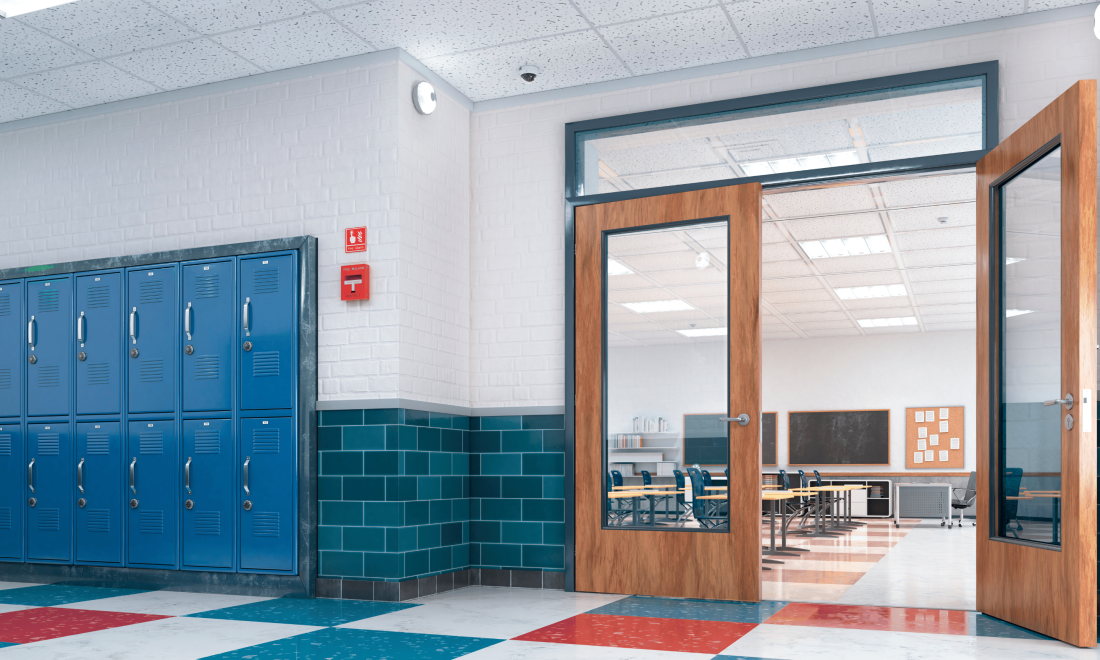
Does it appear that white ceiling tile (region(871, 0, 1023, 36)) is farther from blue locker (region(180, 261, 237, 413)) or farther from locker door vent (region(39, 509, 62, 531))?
locker door vent (region(39, 509, 62, 531))

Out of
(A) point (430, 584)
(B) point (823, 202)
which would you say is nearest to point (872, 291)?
(B) point (823, 202)

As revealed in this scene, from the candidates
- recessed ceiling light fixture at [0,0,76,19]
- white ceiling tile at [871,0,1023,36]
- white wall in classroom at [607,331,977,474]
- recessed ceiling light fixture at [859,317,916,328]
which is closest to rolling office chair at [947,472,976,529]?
white wall in classroom at [607,331,977,474]

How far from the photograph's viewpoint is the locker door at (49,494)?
6074 mm

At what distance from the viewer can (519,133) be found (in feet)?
20.3

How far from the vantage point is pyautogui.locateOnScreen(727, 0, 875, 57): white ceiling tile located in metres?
4.95

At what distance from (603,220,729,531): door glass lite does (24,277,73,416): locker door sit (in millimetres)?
3446

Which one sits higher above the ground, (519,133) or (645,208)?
(519,133)

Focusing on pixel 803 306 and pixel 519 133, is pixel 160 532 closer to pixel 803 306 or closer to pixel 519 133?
pixel 519 133

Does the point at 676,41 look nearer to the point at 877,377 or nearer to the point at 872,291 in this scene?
the point at 872,291

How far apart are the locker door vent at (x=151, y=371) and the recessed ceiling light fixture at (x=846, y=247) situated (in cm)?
644

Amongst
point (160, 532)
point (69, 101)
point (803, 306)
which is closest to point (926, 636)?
point (160, 532)

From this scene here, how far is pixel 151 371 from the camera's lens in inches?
233

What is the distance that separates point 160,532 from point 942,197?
21.9 feet

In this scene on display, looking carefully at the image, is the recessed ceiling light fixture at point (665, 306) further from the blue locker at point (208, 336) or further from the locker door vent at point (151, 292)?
the locker door vent at point (151, 292)
